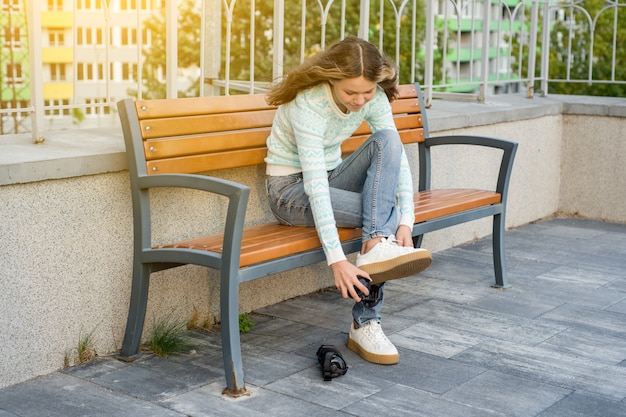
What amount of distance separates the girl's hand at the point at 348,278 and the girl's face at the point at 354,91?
0.65m

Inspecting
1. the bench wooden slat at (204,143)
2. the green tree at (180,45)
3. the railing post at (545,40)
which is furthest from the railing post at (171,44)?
the green tree at (180,45)

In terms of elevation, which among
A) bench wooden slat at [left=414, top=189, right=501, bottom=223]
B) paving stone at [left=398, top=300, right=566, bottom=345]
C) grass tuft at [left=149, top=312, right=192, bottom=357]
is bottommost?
paving stone at [left=398, top=300, right=566, bottom=345]

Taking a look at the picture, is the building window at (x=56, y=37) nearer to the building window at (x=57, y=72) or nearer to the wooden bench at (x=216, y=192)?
the building window at (x=57, y=72)

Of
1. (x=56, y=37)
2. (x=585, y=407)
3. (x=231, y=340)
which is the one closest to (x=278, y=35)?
(x=231, y=340)

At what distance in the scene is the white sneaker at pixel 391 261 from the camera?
3764 millimetres

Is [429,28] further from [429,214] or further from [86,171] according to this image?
[86,171]

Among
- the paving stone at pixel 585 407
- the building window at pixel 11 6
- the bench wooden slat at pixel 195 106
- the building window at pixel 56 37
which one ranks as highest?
the building window at pixel 56 37

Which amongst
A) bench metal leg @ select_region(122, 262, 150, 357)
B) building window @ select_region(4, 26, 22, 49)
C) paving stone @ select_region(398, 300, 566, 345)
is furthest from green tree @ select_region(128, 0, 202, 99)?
bench metal leg @ select_region(122, 262, 150, 357)

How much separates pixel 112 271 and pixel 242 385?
0.79 meters

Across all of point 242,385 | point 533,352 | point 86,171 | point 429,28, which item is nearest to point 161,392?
point 242,385

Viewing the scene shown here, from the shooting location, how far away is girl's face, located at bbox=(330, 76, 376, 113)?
386cm

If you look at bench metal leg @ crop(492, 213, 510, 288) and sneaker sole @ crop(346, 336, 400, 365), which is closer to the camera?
sneaker sole @ crop(346, 336, 400, 365)

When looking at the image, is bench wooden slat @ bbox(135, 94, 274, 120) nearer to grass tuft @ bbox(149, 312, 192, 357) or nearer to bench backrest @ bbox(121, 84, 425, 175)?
bench backrest @ bbox(121, 84, 425, 175)

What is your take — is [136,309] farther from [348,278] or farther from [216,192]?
[348,278]
